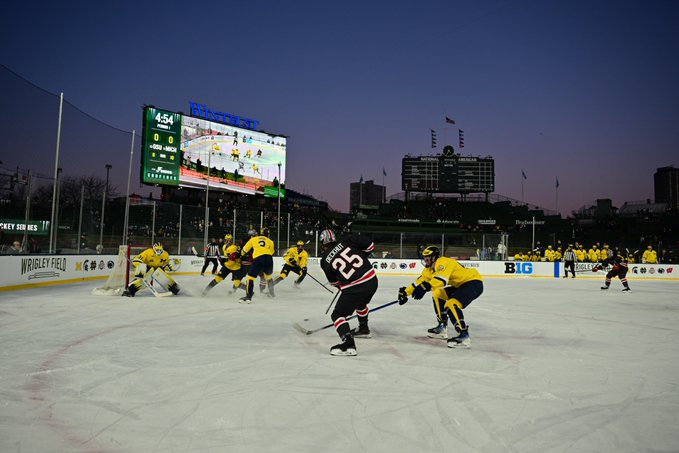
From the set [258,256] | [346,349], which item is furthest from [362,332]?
[258,256]

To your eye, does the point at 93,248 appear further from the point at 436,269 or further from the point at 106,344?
the point at 436,269

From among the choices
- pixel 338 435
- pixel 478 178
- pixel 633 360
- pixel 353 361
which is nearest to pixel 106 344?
pixel 353 361

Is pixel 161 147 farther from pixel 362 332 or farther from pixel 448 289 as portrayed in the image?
pixel 448 289

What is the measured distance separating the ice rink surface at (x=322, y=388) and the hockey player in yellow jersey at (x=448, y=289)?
30 cm

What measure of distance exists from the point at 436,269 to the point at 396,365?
4.73 ft

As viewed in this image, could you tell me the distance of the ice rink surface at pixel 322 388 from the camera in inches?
102

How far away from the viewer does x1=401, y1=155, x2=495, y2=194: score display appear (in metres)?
47.8

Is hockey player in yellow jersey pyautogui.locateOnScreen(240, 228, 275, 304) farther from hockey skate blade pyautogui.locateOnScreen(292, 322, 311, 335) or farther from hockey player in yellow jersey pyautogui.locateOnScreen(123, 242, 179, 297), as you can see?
hockey skate blade pyautogui.locateOnScreen(292, 322, 311, 335)

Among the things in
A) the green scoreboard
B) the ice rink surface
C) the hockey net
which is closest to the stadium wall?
the hockey net

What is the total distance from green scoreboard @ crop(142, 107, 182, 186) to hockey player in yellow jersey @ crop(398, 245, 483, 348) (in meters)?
24.2

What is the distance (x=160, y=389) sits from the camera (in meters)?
3.43

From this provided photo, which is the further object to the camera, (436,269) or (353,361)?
(436,269)

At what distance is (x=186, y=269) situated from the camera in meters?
18.7

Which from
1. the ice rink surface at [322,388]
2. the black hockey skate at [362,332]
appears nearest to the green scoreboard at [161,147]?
the ice rink surface at [322,388]
